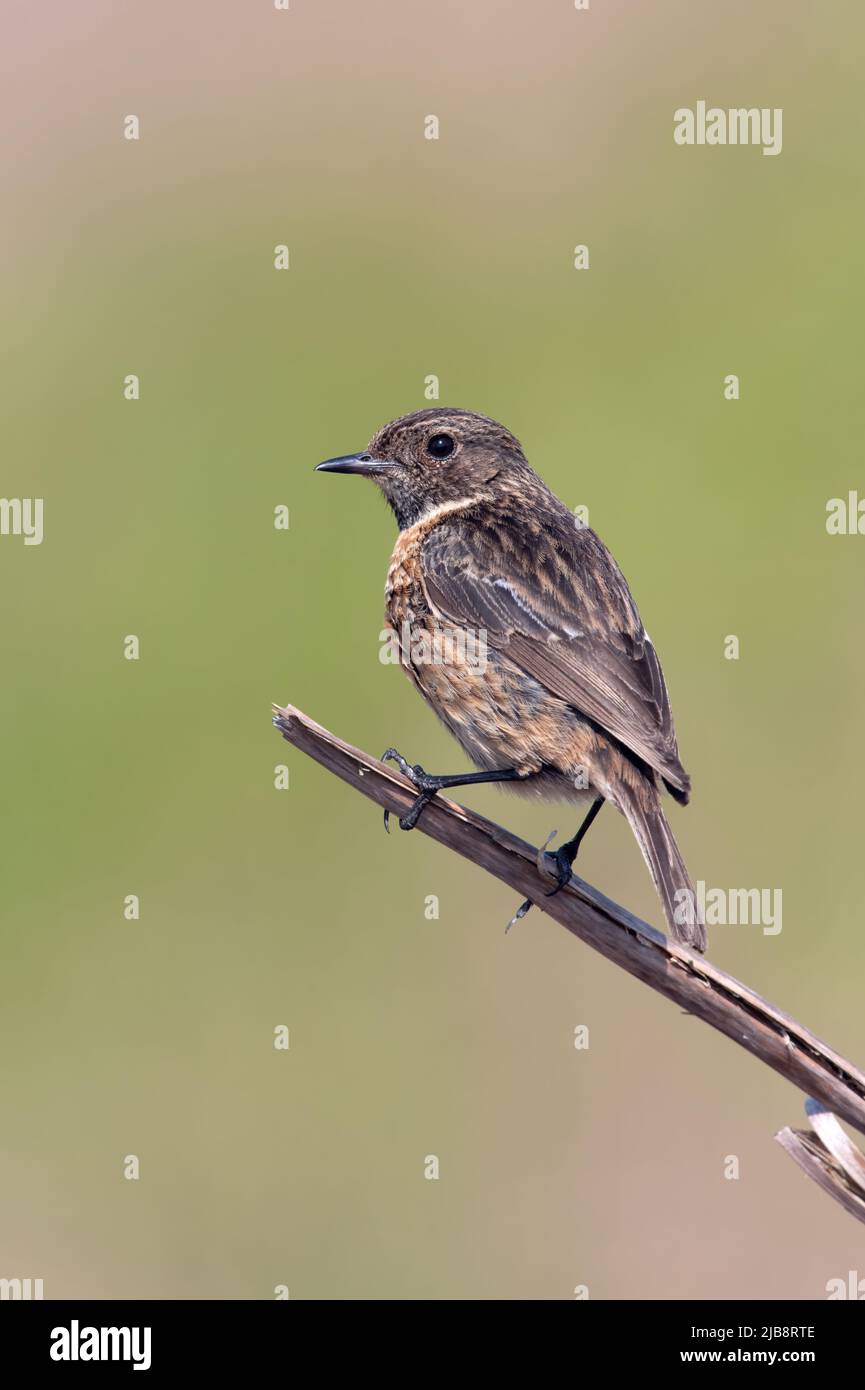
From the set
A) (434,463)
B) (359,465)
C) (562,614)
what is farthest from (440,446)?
(562,614)

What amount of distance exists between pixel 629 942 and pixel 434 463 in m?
2.95

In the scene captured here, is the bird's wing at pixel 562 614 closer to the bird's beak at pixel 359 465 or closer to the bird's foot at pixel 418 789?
the bird's beak at pixel 359 465

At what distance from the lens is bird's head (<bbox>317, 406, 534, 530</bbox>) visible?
7.99 m

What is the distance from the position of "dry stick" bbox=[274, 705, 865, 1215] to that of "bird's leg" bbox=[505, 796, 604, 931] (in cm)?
3

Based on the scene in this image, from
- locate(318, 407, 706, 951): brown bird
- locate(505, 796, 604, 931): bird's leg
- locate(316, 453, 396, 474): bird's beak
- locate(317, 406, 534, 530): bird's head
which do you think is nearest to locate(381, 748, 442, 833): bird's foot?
locate(318, 407, 706, 951): brown bird

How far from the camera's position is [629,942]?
5.71 m

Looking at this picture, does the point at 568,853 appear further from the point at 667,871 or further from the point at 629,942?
the point at 629,942

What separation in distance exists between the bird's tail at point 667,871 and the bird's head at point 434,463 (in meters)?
1.98

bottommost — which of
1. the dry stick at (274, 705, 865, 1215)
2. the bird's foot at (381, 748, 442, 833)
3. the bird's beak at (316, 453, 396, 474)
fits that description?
the dry stick at (274, 705, 865, 1215)

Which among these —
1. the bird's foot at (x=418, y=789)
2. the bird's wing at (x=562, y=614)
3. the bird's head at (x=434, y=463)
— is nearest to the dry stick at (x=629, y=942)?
the bird's foot at (x=418, y=789)

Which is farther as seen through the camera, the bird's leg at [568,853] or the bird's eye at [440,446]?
Answer: the bird's eye at [440,446]

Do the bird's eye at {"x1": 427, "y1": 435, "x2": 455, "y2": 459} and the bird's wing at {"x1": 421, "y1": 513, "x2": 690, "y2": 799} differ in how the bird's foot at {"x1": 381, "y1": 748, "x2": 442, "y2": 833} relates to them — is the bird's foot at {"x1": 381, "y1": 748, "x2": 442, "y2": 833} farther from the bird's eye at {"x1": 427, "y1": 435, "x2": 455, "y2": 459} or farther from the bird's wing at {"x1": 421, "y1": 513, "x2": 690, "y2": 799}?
the bird's eye at {"x1": 427, "y1": 435, "x2": 455, "y2": 459}

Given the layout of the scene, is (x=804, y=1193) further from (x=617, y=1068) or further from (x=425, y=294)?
(x=425, y=294)

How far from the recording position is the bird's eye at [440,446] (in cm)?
805
